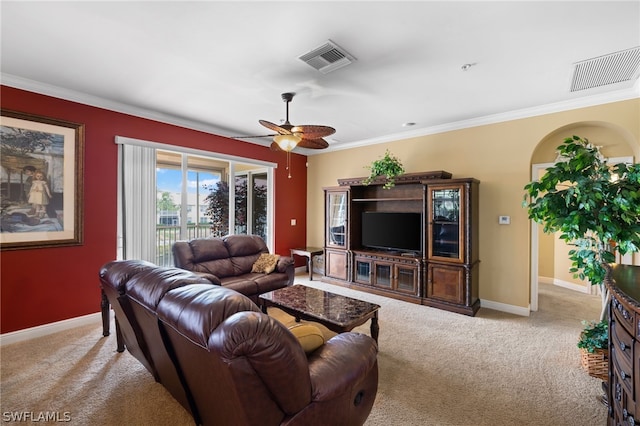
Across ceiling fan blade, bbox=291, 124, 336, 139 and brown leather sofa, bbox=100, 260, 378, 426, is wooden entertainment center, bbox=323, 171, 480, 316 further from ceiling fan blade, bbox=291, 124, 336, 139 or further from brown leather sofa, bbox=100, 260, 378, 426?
brown leather sofa, bbox=100, 260, 378, 426

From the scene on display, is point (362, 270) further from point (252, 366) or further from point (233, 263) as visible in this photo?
point (252, 366)

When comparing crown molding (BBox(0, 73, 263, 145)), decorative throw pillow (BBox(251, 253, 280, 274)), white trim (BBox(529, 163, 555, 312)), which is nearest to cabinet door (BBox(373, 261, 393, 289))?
decorative throw pillow (BBox(251, 253, 280, 274))

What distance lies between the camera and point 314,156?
21.1 feet

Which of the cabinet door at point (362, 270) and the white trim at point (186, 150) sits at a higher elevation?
the white trim at point (186, 150)

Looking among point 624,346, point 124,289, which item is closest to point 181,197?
point 124,289

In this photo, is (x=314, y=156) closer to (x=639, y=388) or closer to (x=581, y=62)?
(x=581, y=62)

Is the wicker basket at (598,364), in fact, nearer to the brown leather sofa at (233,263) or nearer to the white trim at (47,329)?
the brown leather sofa at (233,263)

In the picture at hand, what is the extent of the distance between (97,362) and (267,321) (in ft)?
8.24

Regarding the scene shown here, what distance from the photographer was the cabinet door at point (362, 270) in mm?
4859

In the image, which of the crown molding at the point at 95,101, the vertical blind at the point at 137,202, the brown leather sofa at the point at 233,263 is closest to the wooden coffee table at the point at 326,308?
the brown leather sofa at the point at 233,263

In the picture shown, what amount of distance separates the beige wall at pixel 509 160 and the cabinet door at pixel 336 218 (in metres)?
1.59

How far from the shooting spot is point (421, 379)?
2371 millimetres

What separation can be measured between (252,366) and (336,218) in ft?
14.4

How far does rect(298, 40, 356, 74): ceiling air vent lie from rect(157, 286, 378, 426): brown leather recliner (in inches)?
82.3
